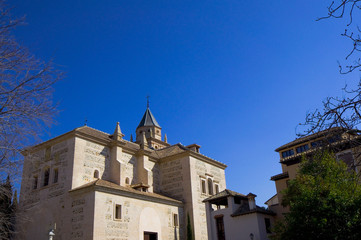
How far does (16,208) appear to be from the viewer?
2495cm

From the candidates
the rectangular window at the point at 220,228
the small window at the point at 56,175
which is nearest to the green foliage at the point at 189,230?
the rectangular window at the point at 220,228

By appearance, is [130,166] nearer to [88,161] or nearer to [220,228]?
[88,161]

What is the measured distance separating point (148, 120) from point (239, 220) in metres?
29.1

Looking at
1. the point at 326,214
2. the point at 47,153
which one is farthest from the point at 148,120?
the point at 326,214

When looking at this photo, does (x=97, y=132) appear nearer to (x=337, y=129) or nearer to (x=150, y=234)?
(x=150, y=234)

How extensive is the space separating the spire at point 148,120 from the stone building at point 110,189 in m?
14.0

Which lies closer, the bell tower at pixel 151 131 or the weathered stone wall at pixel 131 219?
the weathered stone wall at pixel 131 219

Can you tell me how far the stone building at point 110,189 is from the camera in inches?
829

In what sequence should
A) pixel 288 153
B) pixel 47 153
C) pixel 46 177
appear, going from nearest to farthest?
pixel 46 177 → pixel 47 153 → pixel 288 153

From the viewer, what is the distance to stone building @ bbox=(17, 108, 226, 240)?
2105cm

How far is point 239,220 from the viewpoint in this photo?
21.2 m

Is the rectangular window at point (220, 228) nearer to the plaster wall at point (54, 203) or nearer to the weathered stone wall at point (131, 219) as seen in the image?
the weathered stone wall at point (131, 219)

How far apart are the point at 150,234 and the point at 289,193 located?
37.2 ft

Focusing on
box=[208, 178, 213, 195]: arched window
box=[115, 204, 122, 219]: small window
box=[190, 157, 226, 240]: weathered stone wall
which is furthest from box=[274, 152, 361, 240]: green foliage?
box=[208, 178, 213, 195]: arched window
